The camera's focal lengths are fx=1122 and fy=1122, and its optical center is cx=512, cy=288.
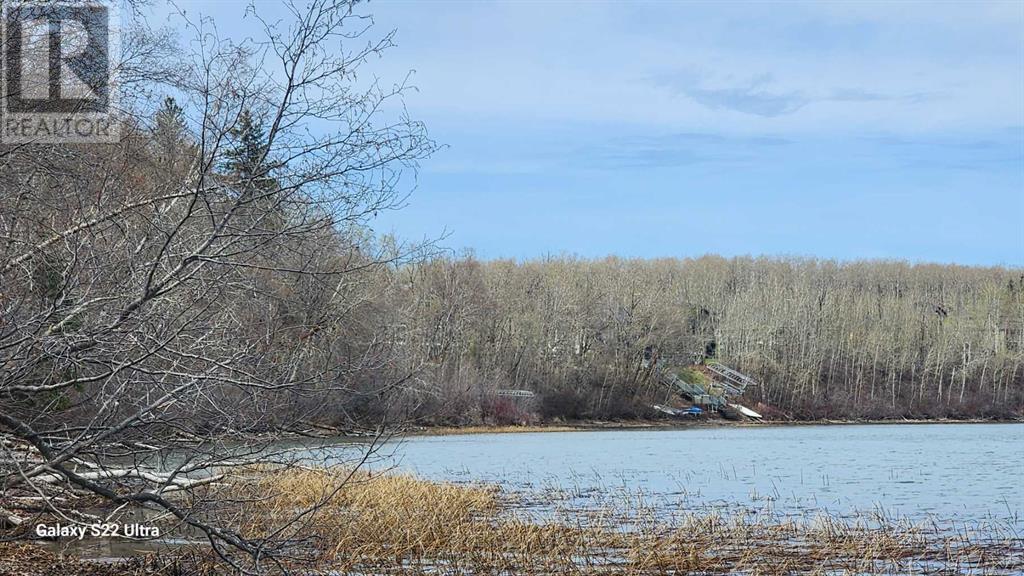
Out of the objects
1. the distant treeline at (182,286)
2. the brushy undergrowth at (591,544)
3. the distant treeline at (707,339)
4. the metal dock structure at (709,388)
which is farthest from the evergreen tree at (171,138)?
the metal dock structure at (709,388)

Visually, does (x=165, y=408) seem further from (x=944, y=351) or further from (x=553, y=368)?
(x=944, y=351)

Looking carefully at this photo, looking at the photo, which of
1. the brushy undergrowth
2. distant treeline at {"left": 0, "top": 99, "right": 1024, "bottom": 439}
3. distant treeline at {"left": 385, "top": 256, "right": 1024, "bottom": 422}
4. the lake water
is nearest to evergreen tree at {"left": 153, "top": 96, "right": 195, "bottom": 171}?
distant treeline at {"left": 0, "top": 99, "right": 1024, "bottom": 439}

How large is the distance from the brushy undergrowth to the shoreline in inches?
1408

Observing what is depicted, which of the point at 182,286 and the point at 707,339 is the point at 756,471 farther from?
the point at 707,339

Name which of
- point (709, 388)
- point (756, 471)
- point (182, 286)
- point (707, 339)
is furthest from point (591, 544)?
point (707, 339)

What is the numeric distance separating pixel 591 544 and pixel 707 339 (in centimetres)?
7987

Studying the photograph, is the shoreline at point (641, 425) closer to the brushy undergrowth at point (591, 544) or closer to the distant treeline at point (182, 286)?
the brushy undergrowth at point (591, 544)

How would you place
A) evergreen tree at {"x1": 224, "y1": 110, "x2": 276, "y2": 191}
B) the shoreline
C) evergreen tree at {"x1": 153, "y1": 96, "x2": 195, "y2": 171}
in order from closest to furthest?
evergreen tree at {"x1": 224, "y1": 110, "x2": 276, "y2": 191} < evergreen tree at {"x1": 153, "y1": 96, "x2": 195, "y2": 171} < the shoreline

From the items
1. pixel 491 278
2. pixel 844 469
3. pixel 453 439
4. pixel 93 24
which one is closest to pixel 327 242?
pixel 93 24

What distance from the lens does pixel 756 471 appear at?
3131 cm

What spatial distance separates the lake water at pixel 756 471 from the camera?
22016 mm

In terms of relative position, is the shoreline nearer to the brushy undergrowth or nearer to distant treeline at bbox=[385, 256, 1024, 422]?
distant treeline at bbox=[385, 256, 1024, 422]

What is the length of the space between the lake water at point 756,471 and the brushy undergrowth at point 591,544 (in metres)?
1.34

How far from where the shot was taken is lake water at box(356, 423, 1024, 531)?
72.2 feet
